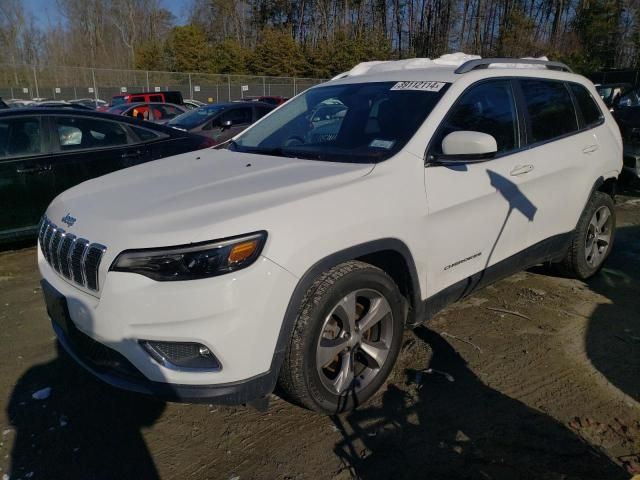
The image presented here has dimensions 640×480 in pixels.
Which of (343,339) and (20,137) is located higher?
(20,137)

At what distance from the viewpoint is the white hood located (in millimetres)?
2232

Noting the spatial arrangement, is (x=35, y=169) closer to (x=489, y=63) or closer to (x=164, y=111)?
(x=489, y=63)

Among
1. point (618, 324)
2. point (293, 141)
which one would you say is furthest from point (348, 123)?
point (618, 324)

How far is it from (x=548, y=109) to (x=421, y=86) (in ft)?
4.05

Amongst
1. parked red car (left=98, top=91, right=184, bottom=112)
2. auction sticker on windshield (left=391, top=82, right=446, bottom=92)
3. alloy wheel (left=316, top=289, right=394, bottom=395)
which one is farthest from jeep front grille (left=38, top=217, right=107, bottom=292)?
parked red car (left=98, top=91, right=184, bottom=112)

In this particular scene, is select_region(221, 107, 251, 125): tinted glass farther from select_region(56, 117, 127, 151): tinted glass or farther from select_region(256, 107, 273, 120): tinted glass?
select_region(56, 117, 127, 151): tinted glass

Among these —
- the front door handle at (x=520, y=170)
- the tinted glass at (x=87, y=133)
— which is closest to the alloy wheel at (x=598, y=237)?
the front door handle at (x=520, y=170)

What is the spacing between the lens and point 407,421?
2.73 m

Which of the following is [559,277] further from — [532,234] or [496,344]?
[496,344]

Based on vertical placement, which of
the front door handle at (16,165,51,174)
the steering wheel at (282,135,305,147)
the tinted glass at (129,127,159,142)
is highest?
the steering wheel at (282,135,305,147)

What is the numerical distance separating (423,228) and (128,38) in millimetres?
68064

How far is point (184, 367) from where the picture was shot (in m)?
2.25

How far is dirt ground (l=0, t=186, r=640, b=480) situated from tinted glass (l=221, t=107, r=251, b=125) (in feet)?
26.8

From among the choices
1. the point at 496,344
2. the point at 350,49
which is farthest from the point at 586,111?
the point at 350,49
